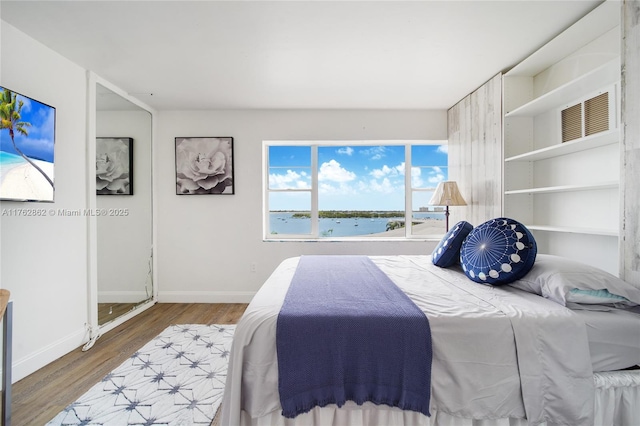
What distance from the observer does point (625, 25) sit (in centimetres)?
157

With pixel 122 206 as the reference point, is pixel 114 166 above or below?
above

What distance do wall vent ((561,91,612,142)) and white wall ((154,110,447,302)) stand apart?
1538 mm

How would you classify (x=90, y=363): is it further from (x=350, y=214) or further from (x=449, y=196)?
(x=449, y=196)

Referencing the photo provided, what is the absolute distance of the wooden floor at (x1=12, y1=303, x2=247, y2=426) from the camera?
172cm

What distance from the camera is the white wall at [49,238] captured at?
195cm

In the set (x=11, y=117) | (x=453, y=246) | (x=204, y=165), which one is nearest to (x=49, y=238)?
(x=11, y=117)

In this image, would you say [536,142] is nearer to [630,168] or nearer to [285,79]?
[630,168]

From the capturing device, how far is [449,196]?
3129 millimetres

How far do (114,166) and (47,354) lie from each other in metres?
1.75

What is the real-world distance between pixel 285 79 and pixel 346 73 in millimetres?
606

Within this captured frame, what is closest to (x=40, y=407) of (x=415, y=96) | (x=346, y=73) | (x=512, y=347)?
(x=512, y=347)

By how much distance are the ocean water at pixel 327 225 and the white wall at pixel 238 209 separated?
28 centimetres

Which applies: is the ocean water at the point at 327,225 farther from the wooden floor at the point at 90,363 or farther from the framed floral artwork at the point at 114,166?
the framed floral artwork at the point at 114,166

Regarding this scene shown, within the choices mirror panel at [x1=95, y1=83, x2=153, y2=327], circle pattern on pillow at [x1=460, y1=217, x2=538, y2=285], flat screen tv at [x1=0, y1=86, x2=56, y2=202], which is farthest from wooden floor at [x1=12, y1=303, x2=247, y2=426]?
circle pattern on pillow at [x1=460, y1=217, x2=538, y2=285]
